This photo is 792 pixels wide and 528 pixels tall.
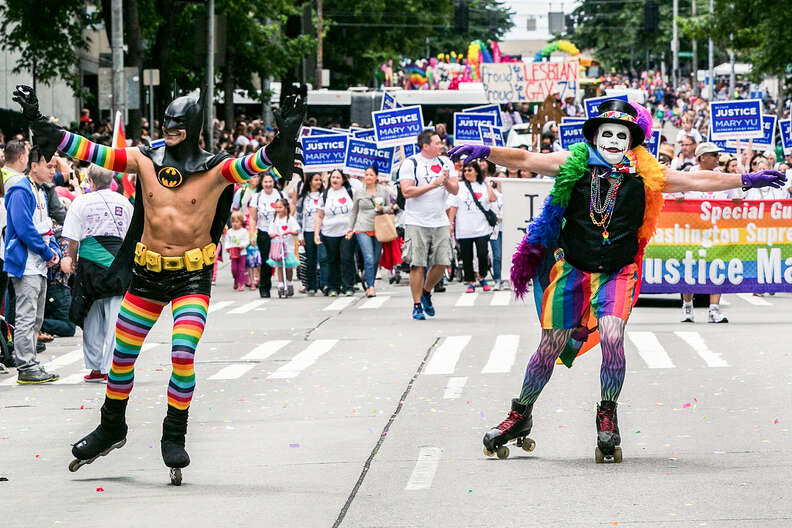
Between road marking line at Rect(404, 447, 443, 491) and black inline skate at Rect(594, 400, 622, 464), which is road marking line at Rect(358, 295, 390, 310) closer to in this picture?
road marking line at Rect(404, 447, 443, 491)

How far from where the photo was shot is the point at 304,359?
13.7 metres

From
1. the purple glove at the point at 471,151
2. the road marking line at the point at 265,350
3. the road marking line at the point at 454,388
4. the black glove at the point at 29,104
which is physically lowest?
the road marking line at the point at 265,350

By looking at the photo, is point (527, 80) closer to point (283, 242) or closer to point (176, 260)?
point (283, 242)

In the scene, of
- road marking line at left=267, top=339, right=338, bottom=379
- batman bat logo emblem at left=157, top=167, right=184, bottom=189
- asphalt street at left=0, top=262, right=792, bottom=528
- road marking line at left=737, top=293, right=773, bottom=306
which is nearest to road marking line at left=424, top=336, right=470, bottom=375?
asphalt street at left=0, top=262, right=792, bottom=528

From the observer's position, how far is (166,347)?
15.2 metres

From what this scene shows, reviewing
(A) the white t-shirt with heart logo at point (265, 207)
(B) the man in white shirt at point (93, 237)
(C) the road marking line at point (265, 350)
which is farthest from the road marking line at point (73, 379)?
(A) the white t-shirt with heart logo at point (265, 207)

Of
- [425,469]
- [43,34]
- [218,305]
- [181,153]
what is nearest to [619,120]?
[425,469]

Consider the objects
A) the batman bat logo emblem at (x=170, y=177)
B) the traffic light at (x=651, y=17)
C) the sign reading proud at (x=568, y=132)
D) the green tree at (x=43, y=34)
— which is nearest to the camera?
the batman bat logo emblem at (x=170, y=177)

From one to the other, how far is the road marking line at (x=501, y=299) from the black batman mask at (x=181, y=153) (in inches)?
458

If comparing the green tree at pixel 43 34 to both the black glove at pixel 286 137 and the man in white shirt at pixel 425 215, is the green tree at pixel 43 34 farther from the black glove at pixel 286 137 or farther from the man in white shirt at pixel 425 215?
the black glove at pixel 286 137

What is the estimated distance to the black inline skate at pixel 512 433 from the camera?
834 centimetres

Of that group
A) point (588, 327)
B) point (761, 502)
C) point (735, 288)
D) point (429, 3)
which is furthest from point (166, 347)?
point (429, 3)

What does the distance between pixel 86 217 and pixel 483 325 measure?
19.0 feet

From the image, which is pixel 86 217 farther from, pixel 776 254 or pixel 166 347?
pixel 776 254
